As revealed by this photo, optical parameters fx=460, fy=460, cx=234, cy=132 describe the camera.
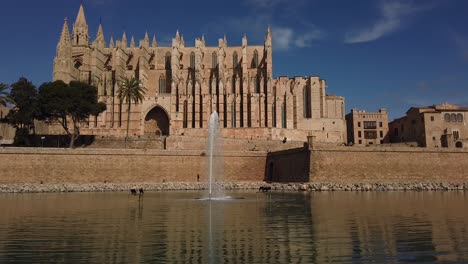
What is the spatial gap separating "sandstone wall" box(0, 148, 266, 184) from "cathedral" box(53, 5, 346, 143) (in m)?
14.1

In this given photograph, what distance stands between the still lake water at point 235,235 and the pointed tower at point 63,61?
4183cm

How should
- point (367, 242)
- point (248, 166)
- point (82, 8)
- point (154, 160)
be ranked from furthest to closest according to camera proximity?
point (82, 8)
point (248, 166)
point (154, 160)
point (367, 242)

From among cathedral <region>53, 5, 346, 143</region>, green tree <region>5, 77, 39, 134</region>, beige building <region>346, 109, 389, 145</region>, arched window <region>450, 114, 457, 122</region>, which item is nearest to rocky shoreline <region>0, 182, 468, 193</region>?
green tree <region>5, 77, 39, 134</region>

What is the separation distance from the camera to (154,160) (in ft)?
137

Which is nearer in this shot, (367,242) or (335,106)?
(367,242)

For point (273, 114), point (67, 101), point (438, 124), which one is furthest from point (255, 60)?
point (67, 101)

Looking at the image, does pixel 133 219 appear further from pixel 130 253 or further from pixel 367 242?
pixel 367 242

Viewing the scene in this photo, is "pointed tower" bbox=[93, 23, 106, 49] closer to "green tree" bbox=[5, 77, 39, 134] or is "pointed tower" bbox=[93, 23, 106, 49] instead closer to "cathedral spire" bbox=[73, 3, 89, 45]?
"cathedral spire" bbox=[73, 3, 89, 45]

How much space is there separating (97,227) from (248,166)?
3074 cm

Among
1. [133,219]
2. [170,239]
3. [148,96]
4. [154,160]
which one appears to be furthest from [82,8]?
[170,239]

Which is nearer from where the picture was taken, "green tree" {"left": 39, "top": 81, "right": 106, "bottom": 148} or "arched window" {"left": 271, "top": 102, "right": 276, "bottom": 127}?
"green tree" {"left": 39, "top": 81, "right": 106, "bottom": 148}

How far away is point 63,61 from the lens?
59.0 m

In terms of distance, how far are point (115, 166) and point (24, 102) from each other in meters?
13.6

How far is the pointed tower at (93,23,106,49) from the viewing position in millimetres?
64319
